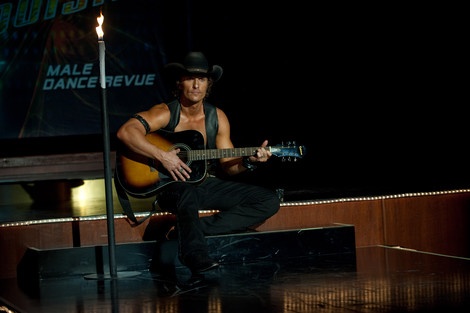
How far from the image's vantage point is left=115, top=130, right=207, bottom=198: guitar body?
539 centimetres

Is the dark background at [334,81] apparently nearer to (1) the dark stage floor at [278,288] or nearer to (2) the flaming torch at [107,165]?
(1) the dark stage floor at [278,288]

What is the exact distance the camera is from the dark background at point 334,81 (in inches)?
→ 327

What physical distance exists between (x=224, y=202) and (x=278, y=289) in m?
1.20

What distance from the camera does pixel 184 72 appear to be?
5508 mm

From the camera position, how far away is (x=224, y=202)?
549cm

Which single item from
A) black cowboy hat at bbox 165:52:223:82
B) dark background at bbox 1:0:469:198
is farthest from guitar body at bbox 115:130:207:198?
dark background at bbox 1:0:469:198

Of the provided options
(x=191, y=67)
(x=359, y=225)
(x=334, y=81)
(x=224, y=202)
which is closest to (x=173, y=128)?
(x=191, y=67)

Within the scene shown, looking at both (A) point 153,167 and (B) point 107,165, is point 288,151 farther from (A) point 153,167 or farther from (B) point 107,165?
(B) point 107,165

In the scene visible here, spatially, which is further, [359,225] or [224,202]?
[359,225]

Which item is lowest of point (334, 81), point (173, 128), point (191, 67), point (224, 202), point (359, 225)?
point (359, 225)

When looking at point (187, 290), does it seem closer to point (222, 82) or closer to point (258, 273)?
point (258, 273)

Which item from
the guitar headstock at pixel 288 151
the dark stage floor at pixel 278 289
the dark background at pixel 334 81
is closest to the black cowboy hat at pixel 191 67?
the guitar headstock at pixel 288 151

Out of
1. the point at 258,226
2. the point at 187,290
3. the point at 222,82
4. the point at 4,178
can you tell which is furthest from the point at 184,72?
the point at 222,82

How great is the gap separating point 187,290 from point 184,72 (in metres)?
1.59
